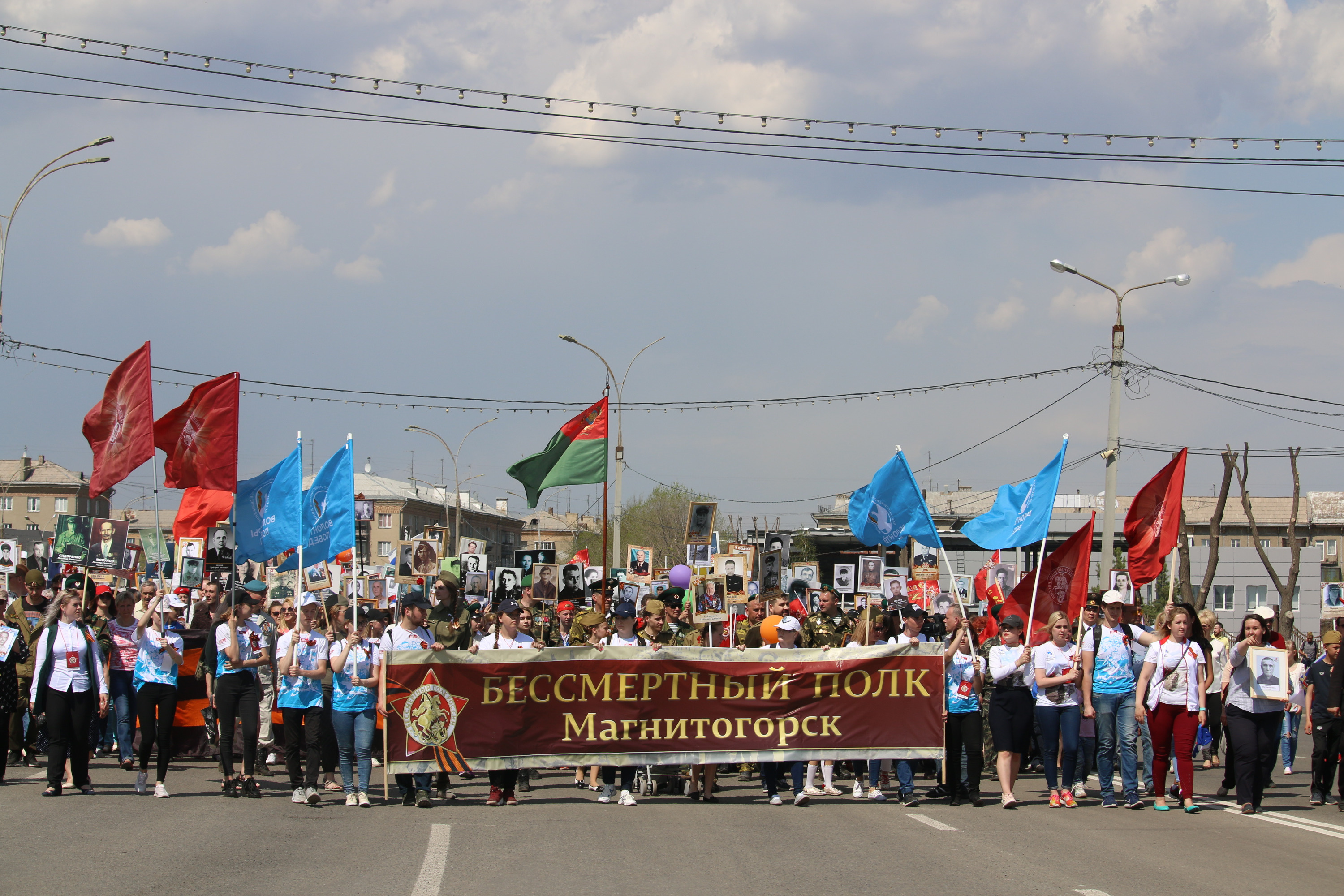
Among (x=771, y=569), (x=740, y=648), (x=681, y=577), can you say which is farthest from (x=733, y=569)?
(x=740, y=648)

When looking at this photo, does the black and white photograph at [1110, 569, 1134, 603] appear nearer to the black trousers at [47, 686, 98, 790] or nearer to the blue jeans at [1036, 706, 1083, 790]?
the blue jeans at [1036, 706, 1083, 790]

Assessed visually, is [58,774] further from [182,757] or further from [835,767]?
[835,767]

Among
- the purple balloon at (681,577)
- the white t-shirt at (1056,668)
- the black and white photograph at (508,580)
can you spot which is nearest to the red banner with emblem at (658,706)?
the white t-shirt at (1056,668)

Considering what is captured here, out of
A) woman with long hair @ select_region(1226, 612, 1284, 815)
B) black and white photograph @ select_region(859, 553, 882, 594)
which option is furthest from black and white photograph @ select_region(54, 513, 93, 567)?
woman with long hair @ select_region(1226, 612, 1284, 815)

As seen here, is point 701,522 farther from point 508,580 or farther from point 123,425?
point 123,425

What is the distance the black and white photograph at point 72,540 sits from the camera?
83.0 ft

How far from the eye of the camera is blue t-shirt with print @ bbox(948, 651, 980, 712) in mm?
11273

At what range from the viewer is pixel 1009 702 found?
11.1m

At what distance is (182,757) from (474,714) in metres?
4.87

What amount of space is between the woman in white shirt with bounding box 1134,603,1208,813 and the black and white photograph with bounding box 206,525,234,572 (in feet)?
55.0

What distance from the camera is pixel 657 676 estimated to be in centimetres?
1105

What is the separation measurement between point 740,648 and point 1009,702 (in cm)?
240

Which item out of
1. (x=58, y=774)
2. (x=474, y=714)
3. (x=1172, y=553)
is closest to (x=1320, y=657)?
(x=1172, y=553)

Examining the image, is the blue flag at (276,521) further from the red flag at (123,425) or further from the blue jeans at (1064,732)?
the blue jeans at (1064,732)
